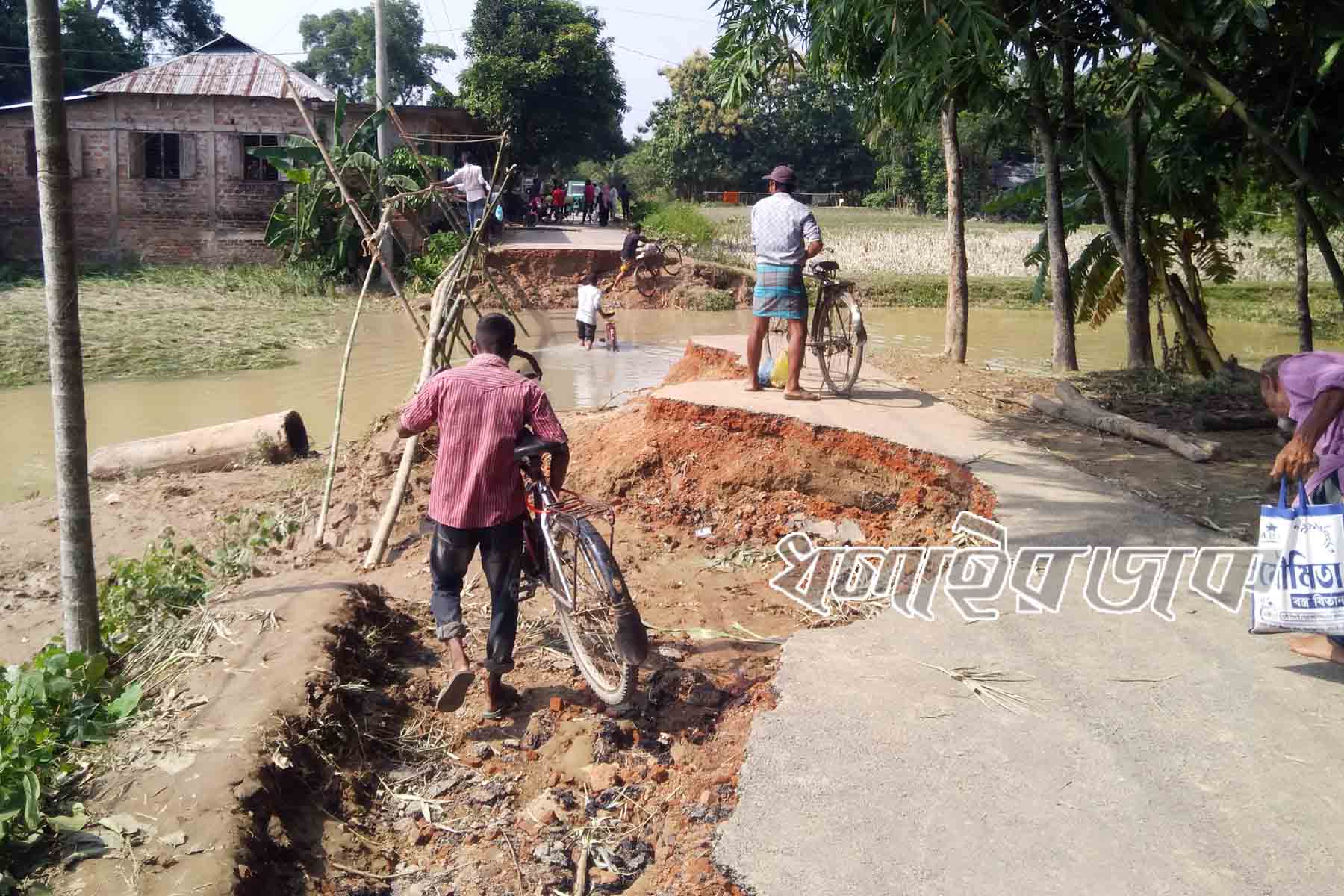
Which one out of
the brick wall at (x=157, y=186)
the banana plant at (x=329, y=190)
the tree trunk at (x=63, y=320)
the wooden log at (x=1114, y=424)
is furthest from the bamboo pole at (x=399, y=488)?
the brick wall at (x=157, y=186)

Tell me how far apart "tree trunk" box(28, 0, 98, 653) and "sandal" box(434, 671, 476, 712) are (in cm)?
151

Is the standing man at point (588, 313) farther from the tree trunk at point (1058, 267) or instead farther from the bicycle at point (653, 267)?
the tree trunk at point (1058, 267)

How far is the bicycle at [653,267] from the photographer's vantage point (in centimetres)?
2514

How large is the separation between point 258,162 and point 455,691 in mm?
26104

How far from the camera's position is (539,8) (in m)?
40.6

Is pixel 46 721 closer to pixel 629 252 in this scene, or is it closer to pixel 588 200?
pixel 629 252

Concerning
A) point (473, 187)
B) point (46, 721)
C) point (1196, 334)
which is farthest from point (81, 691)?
point (473, 187)

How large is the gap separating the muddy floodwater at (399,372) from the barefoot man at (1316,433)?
831cm

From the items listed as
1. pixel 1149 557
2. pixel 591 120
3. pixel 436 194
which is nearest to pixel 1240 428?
pixel 1149 557

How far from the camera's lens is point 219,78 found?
28578 mm

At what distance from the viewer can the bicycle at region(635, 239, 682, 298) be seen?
82.5 ft

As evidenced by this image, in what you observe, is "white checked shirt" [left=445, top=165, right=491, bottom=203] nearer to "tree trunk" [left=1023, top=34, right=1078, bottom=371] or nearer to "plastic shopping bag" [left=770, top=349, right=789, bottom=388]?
"tree trunk" [left=1023, top=34, right=1078, bottom=371]

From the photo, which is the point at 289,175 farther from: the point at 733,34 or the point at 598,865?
the point at 598,865

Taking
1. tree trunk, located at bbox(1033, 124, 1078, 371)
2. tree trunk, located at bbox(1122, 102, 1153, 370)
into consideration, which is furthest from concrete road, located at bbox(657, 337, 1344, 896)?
tree trunk, located at bbox(1033, 124, 1078, 371)
